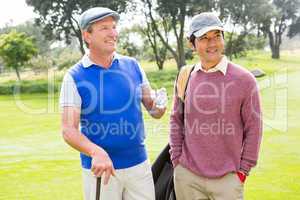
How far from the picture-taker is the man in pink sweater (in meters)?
2.40

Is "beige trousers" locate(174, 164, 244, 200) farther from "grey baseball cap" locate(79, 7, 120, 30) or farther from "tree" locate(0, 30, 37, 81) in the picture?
"tree" locate(0, 30, 37, 81)

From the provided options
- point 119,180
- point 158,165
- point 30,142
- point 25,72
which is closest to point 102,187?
point 119,180

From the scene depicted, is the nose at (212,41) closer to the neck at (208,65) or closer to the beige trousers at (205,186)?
the neck at (208,65)

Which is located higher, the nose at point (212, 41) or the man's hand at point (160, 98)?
the nose at point (212, 41)

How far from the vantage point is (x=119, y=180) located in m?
2.55

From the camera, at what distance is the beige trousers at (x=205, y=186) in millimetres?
2471

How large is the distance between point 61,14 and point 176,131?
28.7 metres

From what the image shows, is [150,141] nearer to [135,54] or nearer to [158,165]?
[158,165]

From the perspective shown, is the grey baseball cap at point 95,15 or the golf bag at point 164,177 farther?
the golf bag at point 164,177

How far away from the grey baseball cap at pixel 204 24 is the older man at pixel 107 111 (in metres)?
0.40

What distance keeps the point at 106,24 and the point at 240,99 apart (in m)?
0.78

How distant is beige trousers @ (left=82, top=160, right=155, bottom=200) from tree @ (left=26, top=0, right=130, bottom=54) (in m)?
26.6

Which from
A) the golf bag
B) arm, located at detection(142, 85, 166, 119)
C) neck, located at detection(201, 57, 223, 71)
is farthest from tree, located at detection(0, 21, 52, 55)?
neck, located at detection(201, 57, 223, 71)

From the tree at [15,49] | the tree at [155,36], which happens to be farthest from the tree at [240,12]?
the tree at [15,49]
